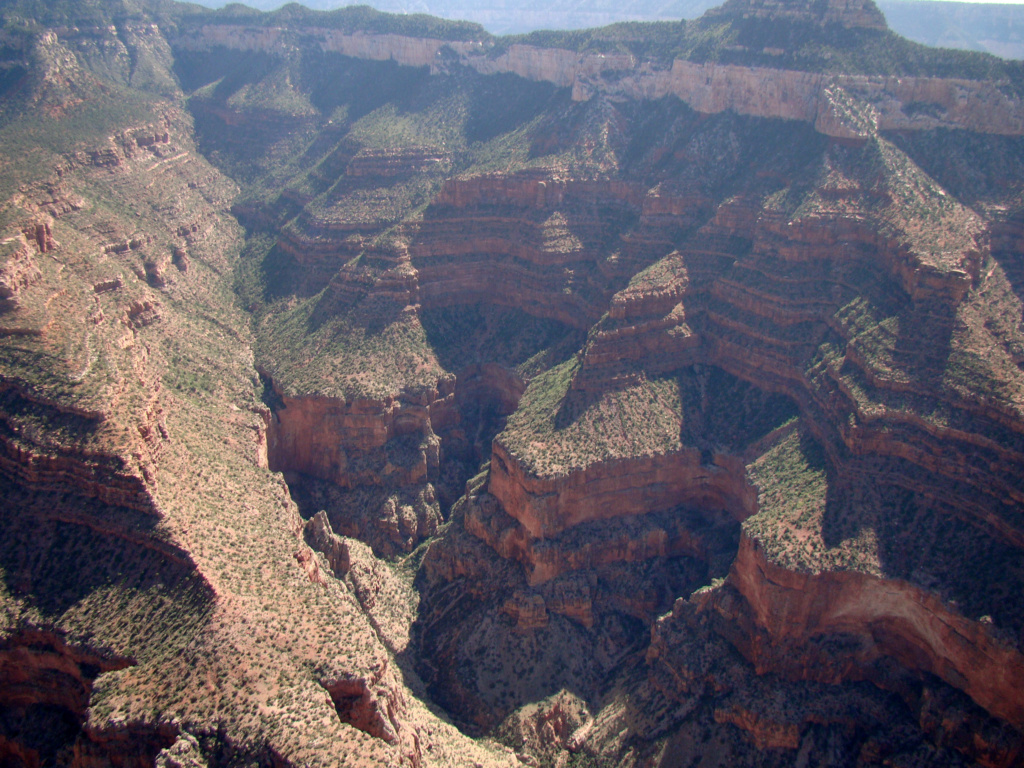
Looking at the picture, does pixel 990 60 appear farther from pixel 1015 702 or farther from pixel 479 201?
pixel 1015 702

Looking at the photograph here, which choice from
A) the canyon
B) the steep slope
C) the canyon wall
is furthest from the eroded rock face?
the canyon wall

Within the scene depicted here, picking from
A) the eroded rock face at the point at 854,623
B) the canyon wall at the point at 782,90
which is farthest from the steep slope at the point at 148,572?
the canyon wall at the point at 782,90

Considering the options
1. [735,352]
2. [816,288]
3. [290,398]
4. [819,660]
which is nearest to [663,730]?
[819,660]

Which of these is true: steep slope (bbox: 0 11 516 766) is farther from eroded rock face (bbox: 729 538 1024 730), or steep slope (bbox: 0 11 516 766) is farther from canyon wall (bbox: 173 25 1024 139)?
canyon wall (bbox: 173 25 1024 139)

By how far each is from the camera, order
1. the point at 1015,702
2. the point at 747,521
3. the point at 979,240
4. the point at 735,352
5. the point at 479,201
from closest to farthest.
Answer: the point at 1015,702 < the point at 747,521 < the point at 979,240 < the point at 735,352 < the point at 479,201

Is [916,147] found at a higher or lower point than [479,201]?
higher

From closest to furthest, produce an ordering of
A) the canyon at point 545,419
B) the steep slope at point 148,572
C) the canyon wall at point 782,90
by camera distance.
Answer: the steep slope at point 148,572 → the canyon at point 545,419 → the canyon wall at point 782,90

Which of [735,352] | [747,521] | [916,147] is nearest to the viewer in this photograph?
[747,521]

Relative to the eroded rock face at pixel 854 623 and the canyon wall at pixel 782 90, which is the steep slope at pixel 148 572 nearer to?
the eroded rock face at pixel 854 623
